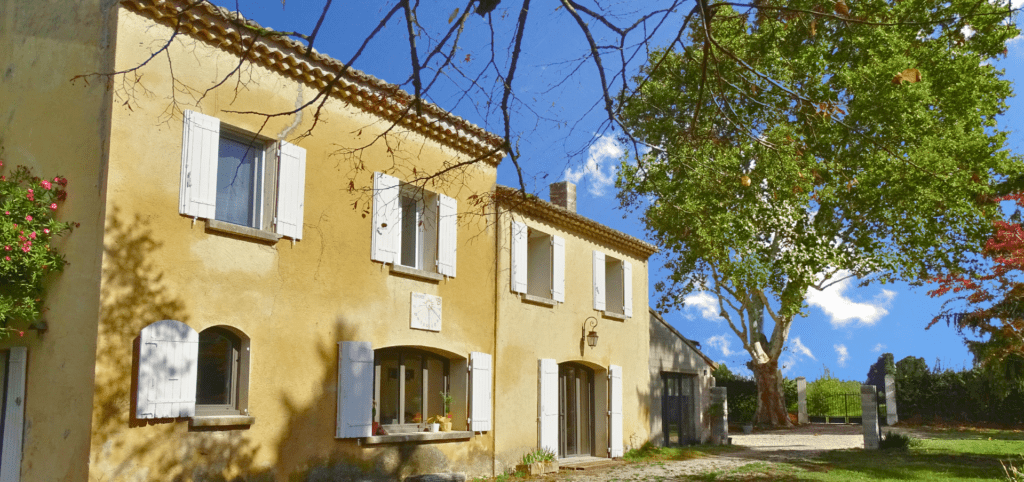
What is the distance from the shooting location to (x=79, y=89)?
27.7 feet

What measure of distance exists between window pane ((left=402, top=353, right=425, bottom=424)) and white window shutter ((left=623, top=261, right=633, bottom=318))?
6.44 metres

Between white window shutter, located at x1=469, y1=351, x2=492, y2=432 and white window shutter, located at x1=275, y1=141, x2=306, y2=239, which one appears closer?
white window shutter, located at x1=275, y1=141, x2=306, y2=239

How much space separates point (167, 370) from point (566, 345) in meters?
8.22

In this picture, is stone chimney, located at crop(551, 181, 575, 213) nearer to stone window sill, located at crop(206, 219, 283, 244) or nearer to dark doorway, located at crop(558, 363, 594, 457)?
dark doorway, located at crop(558, 363, 594, 457)

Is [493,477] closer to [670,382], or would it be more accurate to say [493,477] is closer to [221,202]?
[221,202]

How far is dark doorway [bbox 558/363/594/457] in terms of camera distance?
1523 cm

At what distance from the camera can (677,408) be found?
65.2ft

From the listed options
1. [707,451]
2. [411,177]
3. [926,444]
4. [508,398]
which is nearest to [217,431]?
[411,177]

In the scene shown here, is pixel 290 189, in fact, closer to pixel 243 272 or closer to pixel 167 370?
pixel 243 272

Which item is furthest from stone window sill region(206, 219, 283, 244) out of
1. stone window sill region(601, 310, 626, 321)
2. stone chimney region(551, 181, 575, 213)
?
stone chimney region(551, 181, 575, 213)

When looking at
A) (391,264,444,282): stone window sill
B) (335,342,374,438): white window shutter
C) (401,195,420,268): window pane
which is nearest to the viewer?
(335,342,374,438): white window shutter

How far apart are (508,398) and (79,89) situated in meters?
7.62

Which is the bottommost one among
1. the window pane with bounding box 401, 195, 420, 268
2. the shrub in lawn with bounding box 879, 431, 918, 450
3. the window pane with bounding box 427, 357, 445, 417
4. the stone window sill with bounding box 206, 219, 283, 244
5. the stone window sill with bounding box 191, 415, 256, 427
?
the shrub in lawn with bounding box 879, 431, 918, 450

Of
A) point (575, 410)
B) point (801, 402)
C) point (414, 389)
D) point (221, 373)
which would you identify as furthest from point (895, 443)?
point (221, 373)
